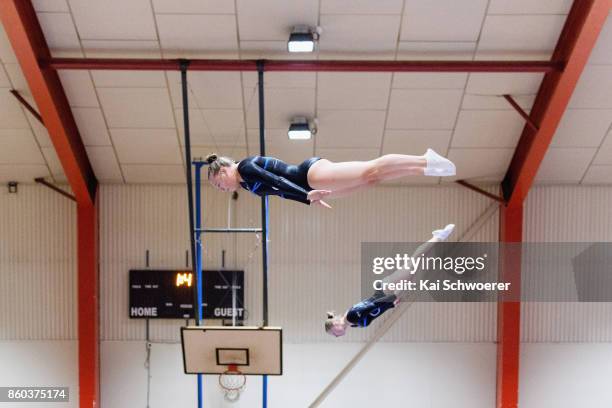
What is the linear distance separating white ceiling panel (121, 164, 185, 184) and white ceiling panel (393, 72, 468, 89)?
376cm

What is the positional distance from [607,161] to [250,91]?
18.3ft

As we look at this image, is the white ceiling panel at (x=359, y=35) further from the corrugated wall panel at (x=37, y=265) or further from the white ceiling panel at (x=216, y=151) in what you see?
the corrugated wall panel at (x=37, y=265)

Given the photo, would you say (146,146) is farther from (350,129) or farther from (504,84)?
(504,84)

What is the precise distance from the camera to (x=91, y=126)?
1154 centimetres

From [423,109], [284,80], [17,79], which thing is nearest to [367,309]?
[423,109]

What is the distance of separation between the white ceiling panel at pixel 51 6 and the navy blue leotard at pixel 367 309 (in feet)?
16.4

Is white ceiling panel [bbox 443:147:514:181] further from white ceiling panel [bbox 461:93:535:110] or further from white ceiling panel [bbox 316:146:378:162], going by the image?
white ceiling panel [bbox 316:146:378:162]

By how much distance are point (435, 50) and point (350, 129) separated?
187 centimetres

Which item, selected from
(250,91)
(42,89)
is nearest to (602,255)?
(250,91)

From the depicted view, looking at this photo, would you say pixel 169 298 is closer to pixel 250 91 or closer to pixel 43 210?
pixel 43 210

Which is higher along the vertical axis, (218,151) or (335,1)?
(335,1)

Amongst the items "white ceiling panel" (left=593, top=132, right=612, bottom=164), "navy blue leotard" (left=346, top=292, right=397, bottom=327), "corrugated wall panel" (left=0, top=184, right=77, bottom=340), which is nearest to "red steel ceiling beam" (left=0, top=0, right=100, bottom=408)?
"corrugated wall panel" (left=0, top=184, right=77, bottom=340)

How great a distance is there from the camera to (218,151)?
11.9 m

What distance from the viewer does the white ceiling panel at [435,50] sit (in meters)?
10.2
